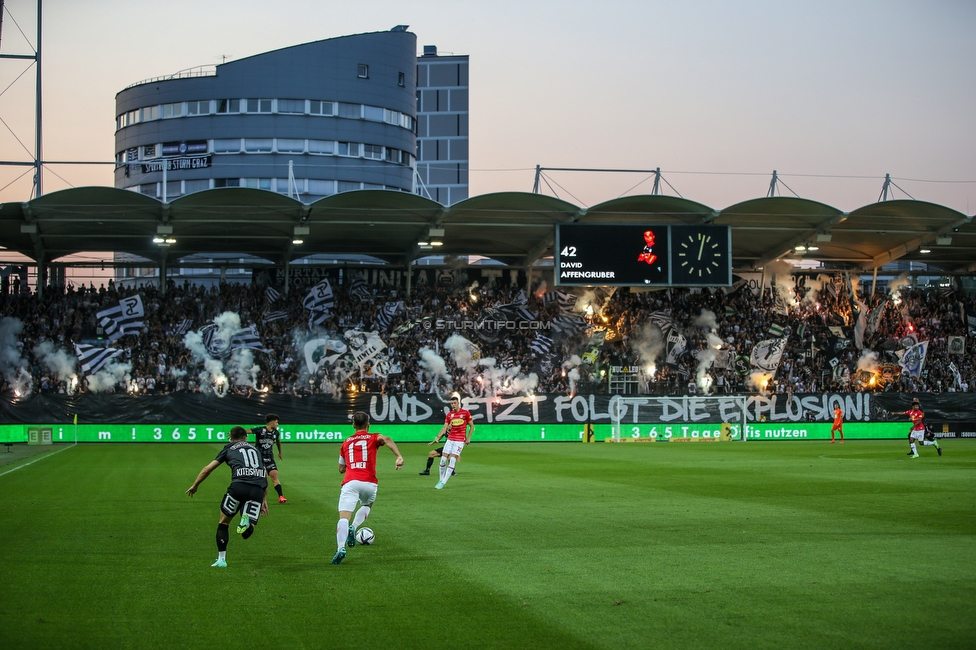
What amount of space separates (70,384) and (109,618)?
40093 millimetres

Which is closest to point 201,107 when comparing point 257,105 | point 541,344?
point 257,105

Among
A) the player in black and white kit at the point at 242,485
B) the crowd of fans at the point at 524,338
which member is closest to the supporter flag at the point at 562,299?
the crowd of fans at the point at 524,338

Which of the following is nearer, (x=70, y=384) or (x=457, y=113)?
(x=70, y=384)

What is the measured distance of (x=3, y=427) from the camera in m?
39.9

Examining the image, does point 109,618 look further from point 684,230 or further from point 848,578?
point 684,230

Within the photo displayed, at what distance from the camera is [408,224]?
47750mm

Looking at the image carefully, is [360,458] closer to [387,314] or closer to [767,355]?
[387,314]

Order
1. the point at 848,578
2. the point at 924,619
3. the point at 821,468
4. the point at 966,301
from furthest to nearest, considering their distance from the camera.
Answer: the point at 966,301, the point at 821,468, the point at 848,578, the point at 924,619

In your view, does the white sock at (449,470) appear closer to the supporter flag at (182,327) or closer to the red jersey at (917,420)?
the red jersey at (917,420)

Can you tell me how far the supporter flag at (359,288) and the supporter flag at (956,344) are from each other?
32.6m

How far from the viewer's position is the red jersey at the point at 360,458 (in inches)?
470

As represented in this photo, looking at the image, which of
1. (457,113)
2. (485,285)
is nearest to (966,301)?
(485,285)

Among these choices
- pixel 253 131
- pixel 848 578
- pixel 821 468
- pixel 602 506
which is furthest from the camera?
pixel 253 131

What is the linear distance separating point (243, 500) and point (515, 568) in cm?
337
